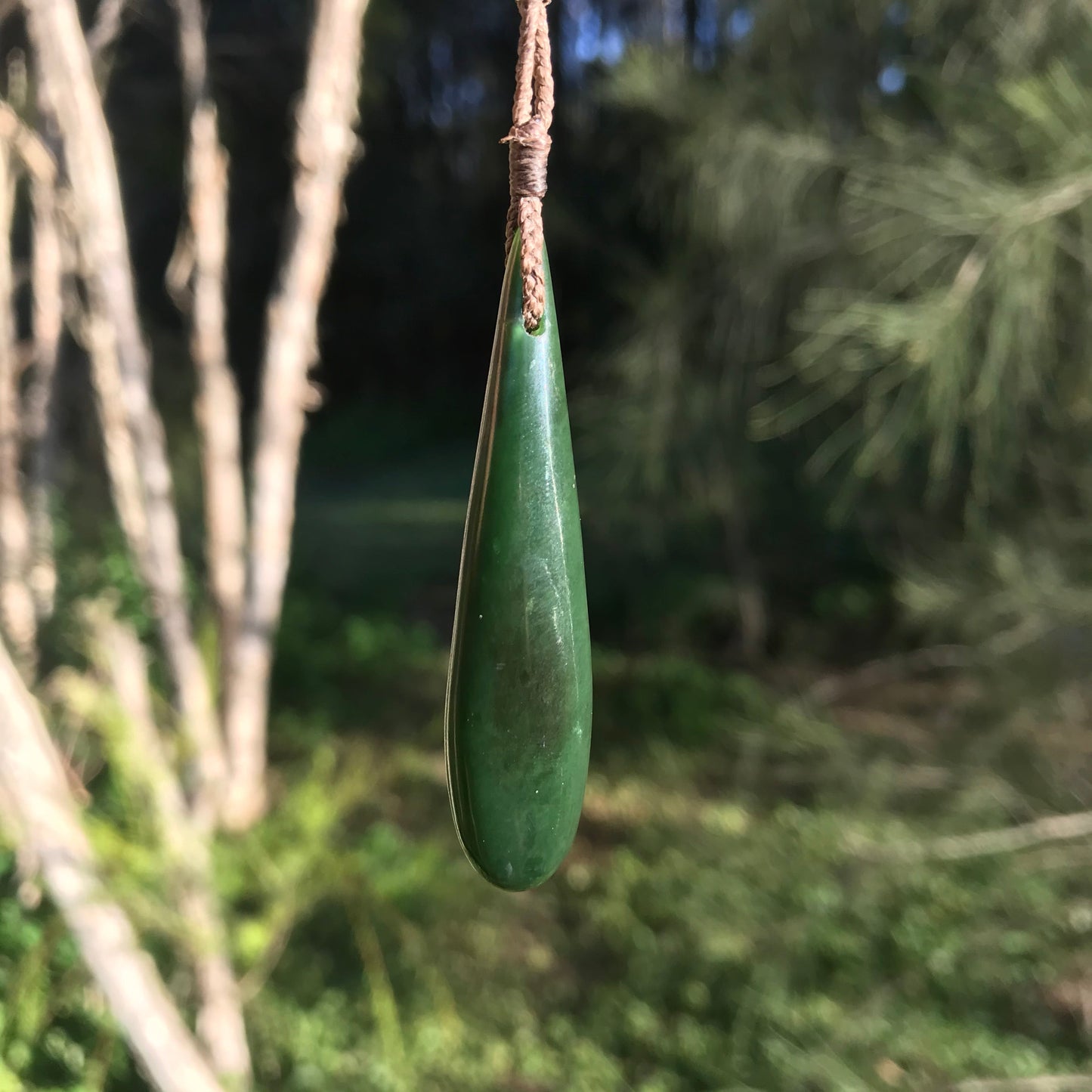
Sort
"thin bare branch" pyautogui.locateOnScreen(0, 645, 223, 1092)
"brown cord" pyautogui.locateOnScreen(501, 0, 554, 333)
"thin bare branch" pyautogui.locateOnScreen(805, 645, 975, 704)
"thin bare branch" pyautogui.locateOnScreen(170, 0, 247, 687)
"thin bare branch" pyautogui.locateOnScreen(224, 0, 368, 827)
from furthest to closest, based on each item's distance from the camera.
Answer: "thin bare branch" pyautogui.locateOnScreen(805, 645, 975, 704), "thin bare branch" pyautogui.locateOnScreen(170, 0, 247, 687), "thin bare branch" pyautogui.locateOnScreen(224, 0, 368, 827), "thin bare branch" pyautogui.locateOnScreen(0, 645, 223, 1092), "brown cord" pyautogui.locateOnScreen(501, 0, 554, 333)

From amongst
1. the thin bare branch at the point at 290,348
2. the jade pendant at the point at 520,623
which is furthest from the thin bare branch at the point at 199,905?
the jade pendant at the point at 520,623

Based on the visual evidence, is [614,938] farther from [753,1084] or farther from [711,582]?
[711,582]

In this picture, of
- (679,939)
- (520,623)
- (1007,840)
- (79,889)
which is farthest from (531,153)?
(679,939)

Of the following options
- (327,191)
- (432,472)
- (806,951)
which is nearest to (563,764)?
(327,191)

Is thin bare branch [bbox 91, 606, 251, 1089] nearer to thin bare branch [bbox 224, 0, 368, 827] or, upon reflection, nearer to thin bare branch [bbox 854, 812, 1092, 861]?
thin bare branch [bbox 224, 0, 368, 827]

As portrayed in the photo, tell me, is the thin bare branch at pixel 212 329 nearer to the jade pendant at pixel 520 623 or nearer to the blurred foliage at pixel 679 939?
the blurred foliage at pixel 679 939

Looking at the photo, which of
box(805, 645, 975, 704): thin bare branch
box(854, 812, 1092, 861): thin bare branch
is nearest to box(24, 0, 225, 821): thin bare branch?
box(854, 812, 1092, 861): thin bare branch

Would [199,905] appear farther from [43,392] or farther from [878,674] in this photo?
[878,674]
